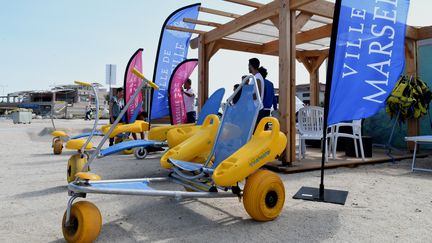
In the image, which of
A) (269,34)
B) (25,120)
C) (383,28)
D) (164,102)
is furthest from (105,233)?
(25,120)

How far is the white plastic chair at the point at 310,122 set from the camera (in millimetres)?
6095

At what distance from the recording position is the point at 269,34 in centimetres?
817

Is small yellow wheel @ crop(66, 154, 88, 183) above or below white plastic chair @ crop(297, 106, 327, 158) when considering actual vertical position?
below

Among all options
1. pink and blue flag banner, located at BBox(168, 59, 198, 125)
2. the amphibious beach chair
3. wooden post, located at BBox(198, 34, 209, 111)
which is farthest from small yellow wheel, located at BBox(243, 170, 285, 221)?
wooden post, located at BBox(198, 34, 209, 111)

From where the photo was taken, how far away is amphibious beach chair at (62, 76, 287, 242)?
7.89 feet

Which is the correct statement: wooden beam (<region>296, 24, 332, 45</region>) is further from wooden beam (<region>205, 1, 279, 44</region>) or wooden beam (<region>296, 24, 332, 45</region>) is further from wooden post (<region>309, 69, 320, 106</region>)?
wooden post (<region>309, 69, 320, 106</region>)

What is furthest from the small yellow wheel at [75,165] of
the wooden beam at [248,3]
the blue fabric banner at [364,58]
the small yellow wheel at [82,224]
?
the wooden beam at [248,3]

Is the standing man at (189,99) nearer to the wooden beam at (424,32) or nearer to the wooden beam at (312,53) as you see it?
the wooden beam at (312,53)

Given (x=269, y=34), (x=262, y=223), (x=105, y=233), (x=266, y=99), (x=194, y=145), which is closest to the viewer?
(x=105, y=233)

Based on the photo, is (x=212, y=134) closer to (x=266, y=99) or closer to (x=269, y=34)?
(x=266, y=99)

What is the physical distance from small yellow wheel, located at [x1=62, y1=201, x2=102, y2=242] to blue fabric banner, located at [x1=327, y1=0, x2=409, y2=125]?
241 cm

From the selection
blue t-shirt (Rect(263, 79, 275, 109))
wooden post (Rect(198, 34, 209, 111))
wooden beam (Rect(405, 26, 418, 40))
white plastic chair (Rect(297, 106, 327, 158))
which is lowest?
white plastic chair (Rect(297, 106, 327, 158))

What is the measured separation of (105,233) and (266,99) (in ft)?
9.50

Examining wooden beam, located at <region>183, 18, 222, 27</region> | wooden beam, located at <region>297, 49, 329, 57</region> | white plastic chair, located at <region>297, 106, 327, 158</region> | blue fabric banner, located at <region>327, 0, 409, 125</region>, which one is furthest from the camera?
wooden beam, located at <region>297, 49, 329, 57</region>
